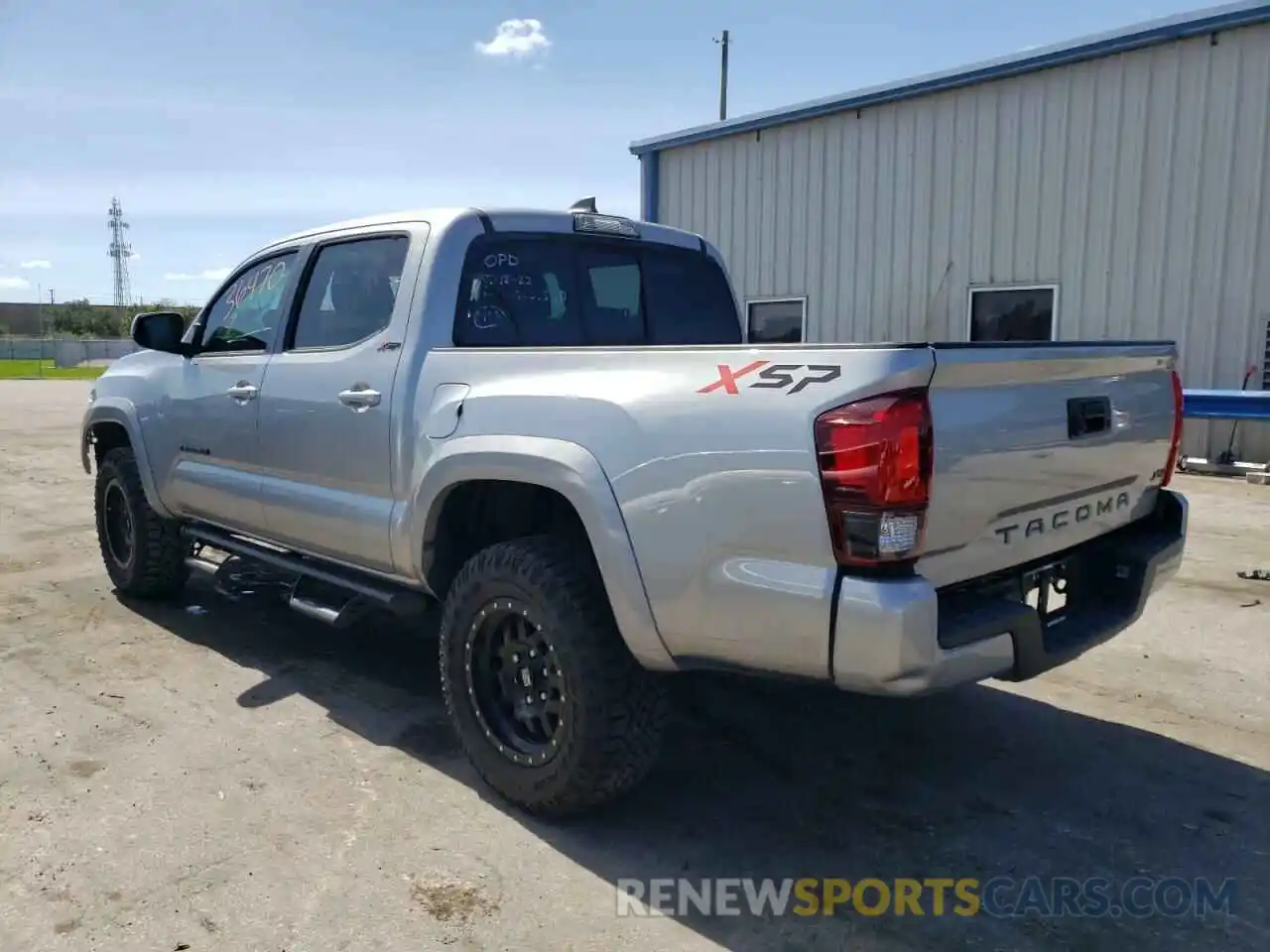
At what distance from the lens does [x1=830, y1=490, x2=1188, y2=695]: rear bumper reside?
236 cm

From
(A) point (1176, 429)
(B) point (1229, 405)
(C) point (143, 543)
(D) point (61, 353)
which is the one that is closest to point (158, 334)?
(C) point (143, 543)

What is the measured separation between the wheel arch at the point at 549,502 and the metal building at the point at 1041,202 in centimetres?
916

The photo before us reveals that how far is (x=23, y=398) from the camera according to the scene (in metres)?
23.9

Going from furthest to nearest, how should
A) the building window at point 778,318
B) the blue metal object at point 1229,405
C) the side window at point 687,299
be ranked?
the building window at point 778,318 < the blue metal object at point 1229,405 < the side window at point 687,299

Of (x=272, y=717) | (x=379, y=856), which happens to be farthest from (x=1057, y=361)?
(x=272, y=717)

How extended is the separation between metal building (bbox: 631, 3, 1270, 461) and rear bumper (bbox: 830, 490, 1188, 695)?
8.00 metres

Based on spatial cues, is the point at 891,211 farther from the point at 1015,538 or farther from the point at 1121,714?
the point at 1015,538

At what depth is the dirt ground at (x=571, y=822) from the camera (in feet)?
8.59

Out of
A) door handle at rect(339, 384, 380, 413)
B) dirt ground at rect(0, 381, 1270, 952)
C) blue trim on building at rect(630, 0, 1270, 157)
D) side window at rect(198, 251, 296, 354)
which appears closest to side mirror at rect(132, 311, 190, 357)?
side window at rect(198, 251, 296, 354)

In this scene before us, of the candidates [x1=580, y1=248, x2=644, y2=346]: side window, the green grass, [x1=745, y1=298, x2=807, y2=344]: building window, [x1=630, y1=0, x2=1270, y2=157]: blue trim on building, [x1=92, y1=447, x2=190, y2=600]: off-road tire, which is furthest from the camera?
the green grass

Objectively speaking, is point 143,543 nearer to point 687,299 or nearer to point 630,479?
point 687,299

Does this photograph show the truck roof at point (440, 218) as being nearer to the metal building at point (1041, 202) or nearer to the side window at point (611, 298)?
the side window at point (611, 298)

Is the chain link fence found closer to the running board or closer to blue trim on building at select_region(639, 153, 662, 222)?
blue trim on building at select_region(639, 153, 662, 222)

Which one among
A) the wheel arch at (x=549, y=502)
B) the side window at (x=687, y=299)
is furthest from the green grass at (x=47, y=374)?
the wheel arch at (x=549, y=502)
